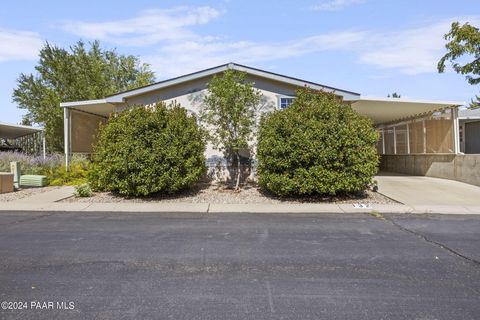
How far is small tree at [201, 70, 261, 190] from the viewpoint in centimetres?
1241

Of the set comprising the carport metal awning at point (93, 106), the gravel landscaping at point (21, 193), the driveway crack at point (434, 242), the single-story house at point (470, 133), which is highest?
the carport metal awning at point (93, 106)

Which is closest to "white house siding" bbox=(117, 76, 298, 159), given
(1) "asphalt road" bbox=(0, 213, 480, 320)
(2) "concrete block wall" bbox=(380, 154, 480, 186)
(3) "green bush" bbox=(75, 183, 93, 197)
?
(3) "green bush" bbox=(75, 183, 93, 197)

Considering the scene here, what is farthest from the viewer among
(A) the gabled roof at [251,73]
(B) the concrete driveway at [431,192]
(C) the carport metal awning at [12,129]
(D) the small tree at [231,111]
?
(C) the carport metal awning at [12,129]

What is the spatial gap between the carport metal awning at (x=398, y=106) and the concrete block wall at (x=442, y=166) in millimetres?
1919

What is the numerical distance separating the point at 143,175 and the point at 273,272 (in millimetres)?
6987

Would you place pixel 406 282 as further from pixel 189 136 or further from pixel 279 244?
pixel 189 136

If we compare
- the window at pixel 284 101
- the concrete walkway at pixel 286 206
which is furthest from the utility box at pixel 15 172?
the window at pixel 284 101

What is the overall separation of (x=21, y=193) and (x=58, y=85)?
57.9ft

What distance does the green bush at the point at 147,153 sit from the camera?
11.1 metres

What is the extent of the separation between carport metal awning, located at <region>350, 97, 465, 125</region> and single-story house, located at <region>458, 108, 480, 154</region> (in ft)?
10.9

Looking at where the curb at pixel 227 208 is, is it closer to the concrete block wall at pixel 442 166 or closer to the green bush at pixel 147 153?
the green bush at pixel 147 153

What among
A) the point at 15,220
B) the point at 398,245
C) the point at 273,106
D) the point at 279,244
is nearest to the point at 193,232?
the point at 279,244

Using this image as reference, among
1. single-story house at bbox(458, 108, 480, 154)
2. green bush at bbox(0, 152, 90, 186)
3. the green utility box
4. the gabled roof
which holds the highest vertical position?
the gabled roof

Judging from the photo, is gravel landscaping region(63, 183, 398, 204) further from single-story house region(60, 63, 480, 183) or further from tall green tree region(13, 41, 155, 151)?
tall green tree region(13, 41, 155, 151)
